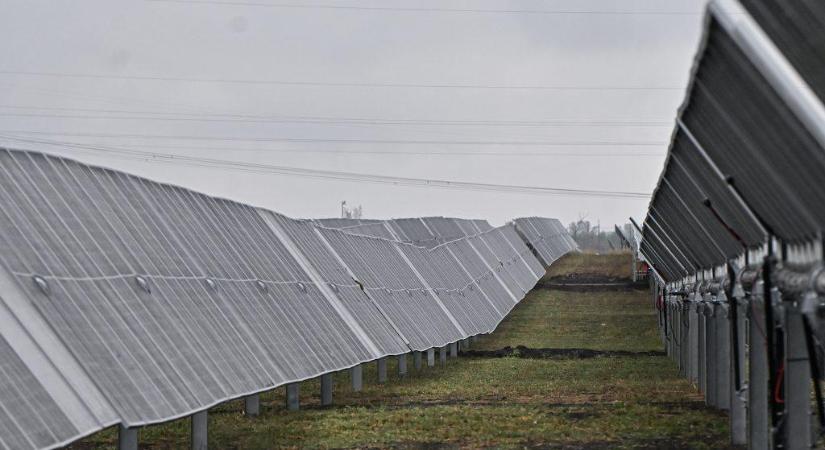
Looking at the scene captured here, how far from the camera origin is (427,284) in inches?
1783

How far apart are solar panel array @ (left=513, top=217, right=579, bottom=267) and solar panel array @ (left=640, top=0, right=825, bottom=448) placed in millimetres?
86852

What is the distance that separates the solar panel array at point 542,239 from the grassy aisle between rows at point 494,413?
223 feet

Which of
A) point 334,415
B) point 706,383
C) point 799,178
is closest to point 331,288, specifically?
point 334,415

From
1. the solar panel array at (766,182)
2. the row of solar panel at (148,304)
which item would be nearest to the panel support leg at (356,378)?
the row of solar panel at (148,304)

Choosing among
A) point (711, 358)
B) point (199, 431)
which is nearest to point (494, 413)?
point (711, 358)

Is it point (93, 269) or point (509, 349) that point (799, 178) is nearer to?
point (93, 269)

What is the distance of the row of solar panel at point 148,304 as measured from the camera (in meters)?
16.2

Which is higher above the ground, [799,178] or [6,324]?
[799,178]

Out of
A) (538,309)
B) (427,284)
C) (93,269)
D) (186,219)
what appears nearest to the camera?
(93,269)

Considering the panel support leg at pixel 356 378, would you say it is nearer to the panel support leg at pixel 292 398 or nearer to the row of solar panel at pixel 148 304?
the row of solar panel at pixel 148 304

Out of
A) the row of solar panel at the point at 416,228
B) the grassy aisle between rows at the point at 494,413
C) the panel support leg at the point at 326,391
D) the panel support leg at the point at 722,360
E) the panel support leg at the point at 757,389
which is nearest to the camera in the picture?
the panel support leg at the point at 757,389

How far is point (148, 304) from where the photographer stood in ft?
67.4

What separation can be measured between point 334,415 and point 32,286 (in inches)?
394

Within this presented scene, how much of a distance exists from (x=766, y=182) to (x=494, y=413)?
37.9 ft
